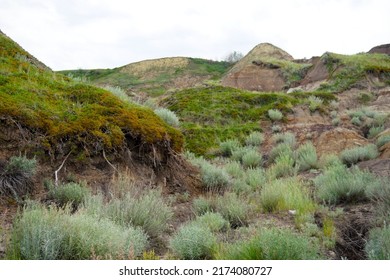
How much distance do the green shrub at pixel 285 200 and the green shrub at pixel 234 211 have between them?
20.3 inches

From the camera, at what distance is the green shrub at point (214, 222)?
5.17 meters

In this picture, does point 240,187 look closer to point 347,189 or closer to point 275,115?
point 347,189

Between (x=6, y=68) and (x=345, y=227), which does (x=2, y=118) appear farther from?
(x=345, y=227)

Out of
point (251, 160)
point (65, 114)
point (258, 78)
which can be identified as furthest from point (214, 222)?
point (258, 78)

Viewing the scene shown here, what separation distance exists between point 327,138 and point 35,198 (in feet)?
31.4

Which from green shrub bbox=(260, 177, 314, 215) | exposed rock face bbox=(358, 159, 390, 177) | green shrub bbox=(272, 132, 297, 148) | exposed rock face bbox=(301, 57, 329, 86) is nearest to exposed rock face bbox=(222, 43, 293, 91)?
exposed rock face bbox=(301, 57, 329, 86)

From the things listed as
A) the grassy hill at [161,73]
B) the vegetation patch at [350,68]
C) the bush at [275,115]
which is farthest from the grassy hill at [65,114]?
the grassy hill at [161,73]

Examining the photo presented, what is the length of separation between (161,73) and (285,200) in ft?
159

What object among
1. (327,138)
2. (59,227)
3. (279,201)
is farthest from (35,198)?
(327,138)

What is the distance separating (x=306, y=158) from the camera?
33.8 feet

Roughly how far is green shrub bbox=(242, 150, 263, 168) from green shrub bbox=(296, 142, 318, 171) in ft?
3.67

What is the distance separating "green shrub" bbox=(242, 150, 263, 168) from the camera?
11187 millimetres
